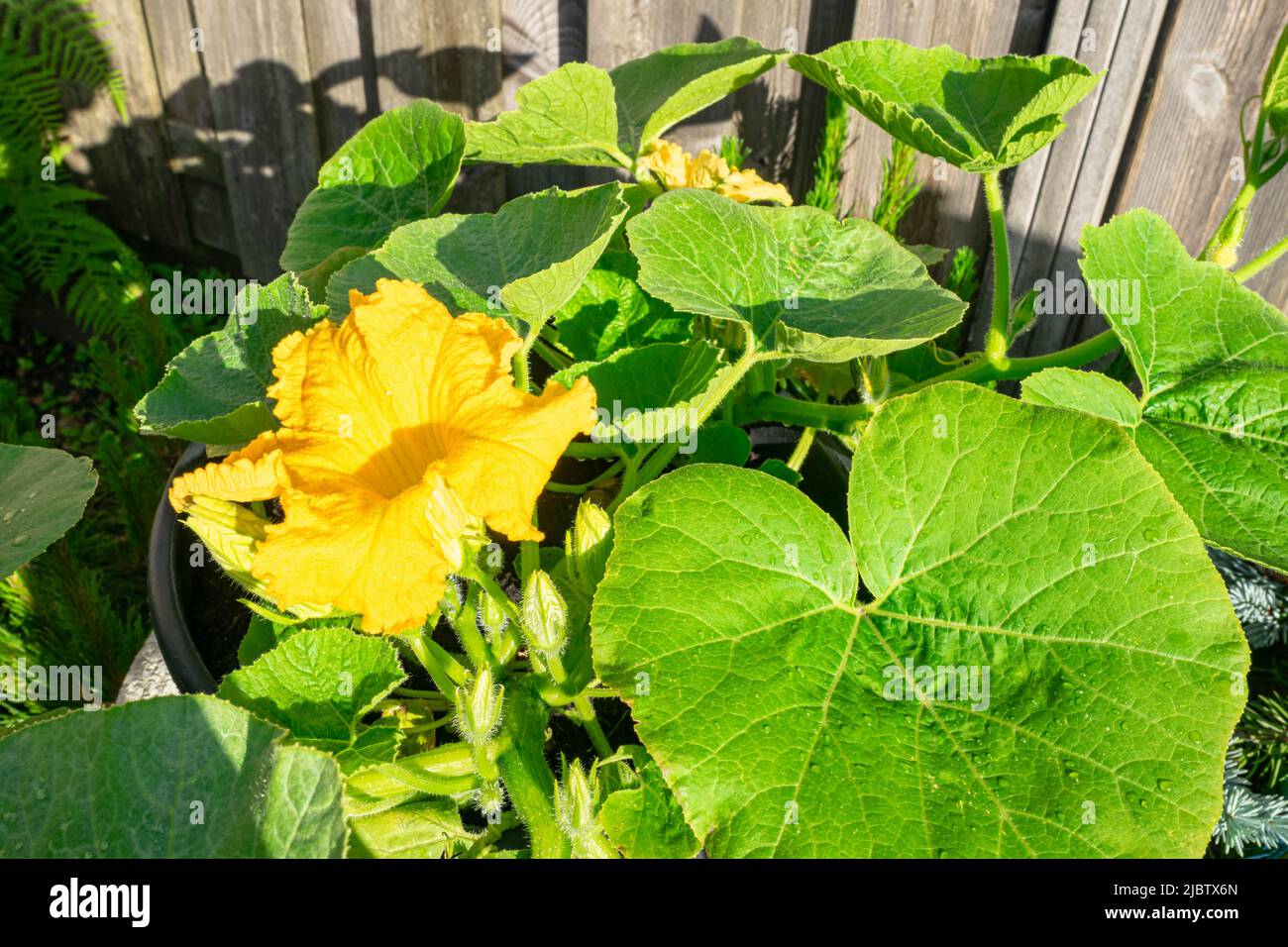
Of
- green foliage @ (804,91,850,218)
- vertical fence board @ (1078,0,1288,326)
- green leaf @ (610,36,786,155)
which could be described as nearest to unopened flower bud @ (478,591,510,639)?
green leaf @ (610,36,786,155)

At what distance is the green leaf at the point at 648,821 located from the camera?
37.0 inches

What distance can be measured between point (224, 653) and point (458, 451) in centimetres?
59

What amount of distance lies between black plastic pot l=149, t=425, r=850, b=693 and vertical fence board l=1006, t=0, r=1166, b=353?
1.22m

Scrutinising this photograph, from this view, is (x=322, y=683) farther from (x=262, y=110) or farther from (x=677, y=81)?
(x=262, y=110)

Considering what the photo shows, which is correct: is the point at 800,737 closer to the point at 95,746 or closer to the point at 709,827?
the point at 709,827

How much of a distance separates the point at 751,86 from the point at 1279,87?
137cm

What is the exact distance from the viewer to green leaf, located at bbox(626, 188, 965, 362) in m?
1.06

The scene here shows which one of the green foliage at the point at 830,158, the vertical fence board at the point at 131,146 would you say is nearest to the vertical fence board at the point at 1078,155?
the green foliage at the point at 830,158

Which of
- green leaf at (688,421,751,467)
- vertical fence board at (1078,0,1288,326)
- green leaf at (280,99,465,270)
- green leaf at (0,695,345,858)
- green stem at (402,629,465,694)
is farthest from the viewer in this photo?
vertical fence board at (1078,0,1288,326)

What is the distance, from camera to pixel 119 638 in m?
2.08

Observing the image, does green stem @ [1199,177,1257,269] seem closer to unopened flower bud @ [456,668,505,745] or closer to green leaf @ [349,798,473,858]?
unopened flower bud @ [456,668,505,745]

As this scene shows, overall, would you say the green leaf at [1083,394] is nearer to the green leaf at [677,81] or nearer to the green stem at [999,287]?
the green stem at [999,287]

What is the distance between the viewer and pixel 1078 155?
88.4 inches

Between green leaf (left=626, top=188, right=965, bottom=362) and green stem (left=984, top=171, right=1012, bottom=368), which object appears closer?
green leaf (left=626, top=188, right=965, bottom=362)
